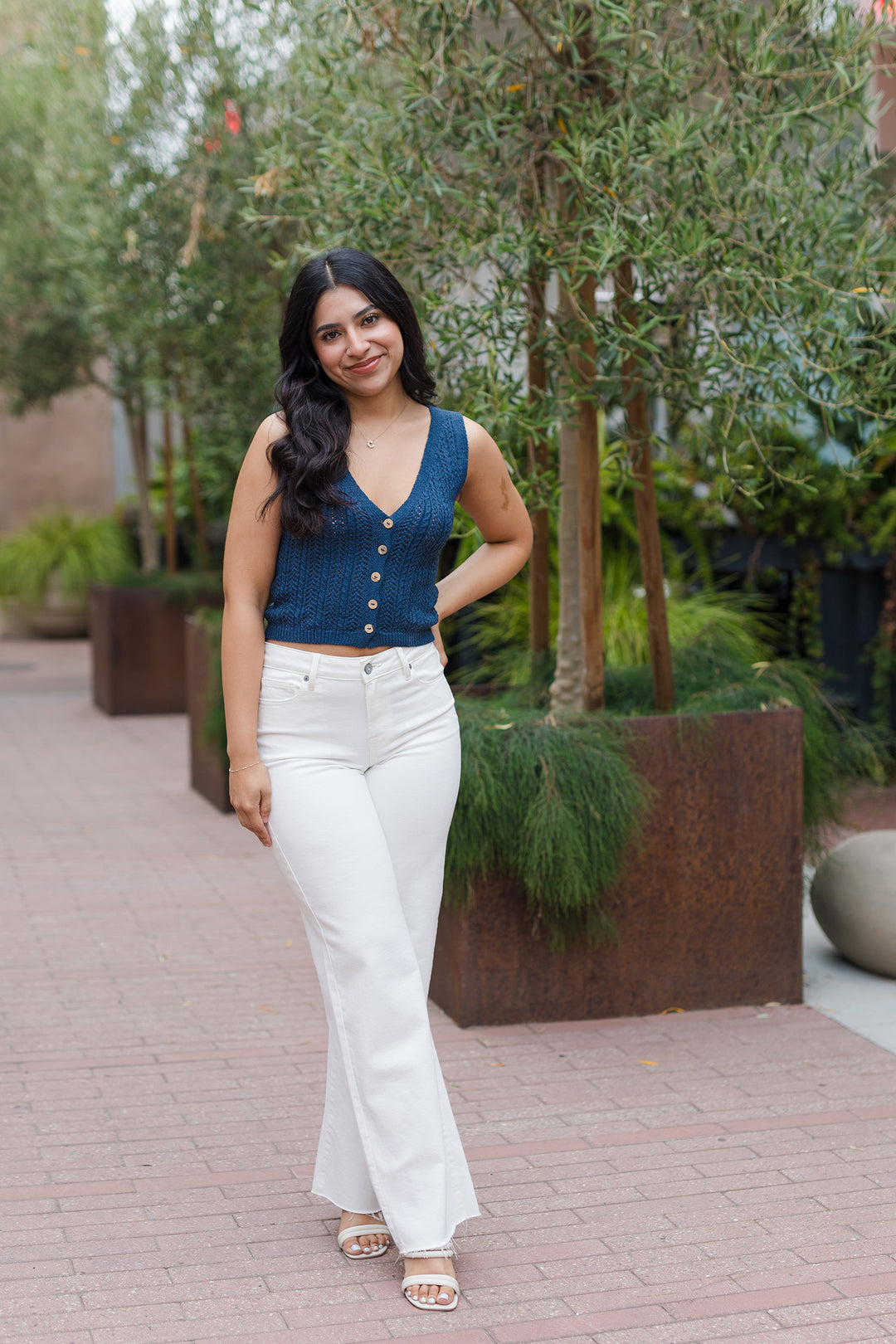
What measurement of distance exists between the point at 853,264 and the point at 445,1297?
3.15 meters

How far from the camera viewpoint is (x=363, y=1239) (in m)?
3.41

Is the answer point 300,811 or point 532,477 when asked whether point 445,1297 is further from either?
point 532,477

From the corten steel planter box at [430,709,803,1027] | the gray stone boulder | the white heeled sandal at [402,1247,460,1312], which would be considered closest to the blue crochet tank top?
the white heeled sandal at [402,1247,460,1312]

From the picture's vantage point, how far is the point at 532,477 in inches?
196

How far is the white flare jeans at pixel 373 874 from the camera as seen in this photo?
3170 millimetres

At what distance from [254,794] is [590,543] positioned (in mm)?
2309

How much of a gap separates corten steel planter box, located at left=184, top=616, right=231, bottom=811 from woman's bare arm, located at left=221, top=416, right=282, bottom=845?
519 centimetres

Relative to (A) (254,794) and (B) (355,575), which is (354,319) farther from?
(A) (254,794)

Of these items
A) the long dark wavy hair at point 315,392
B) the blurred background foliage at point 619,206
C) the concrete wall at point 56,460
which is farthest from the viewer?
the concrete wall at point 56,460

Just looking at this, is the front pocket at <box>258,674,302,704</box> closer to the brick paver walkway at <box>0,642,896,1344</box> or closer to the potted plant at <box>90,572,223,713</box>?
the brick paver walkway at <box>0,642,896,1344</box>

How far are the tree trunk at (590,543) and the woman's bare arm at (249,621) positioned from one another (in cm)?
204

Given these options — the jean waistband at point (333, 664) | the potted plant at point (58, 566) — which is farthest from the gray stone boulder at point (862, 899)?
the potted plant at point (58, 566)

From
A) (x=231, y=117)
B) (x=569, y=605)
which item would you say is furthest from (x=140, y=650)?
(x=569, y=605)

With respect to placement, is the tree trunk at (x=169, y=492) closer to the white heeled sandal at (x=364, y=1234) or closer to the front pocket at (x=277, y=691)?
the front pocket at (x=277, y=691)
